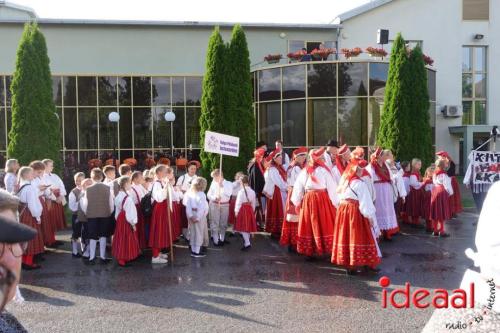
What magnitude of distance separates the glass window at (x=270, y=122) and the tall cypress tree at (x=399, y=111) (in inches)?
167

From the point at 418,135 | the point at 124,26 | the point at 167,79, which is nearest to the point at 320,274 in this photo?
the point at 418,135

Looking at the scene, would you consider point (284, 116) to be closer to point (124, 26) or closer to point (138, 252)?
point (124, 26)

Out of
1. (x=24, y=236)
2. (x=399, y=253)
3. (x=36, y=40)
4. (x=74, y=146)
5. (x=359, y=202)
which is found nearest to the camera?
(x=24, y=236)

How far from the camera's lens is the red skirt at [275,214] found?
10500mm

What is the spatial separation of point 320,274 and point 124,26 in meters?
17.8

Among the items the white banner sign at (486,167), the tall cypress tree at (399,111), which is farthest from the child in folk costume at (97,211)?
the tall cypress tree at (399,111)

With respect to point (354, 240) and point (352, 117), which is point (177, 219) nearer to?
point (354, 240)

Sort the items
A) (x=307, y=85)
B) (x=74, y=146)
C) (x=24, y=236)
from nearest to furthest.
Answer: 1. (x=24, y=236)
2. (x=307, y=85)
3. (x=74, y=146)

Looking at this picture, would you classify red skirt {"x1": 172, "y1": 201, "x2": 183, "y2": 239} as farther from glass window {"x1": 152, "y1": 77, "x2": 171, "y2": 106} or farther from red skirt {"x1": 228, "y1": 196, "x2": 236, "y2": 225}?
glass window {"x1": 152, "y1": 77, "x2": 171, "y2": 106}

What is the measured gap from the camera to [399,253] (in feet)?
29.7

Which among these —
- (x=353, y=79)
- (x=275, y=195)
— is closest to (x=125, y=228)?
(x=275, y=195)

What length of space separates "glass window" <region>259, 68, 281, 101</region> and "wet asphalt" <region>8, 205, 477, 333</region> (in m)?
11.1

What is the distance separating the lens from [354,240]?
287 inches

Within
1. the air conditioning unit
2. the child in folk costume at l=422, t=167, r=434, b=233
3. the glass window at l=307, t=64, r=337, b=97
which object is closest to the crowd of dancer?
the child in folk costume at l=422, t=167, r=434, b=233
